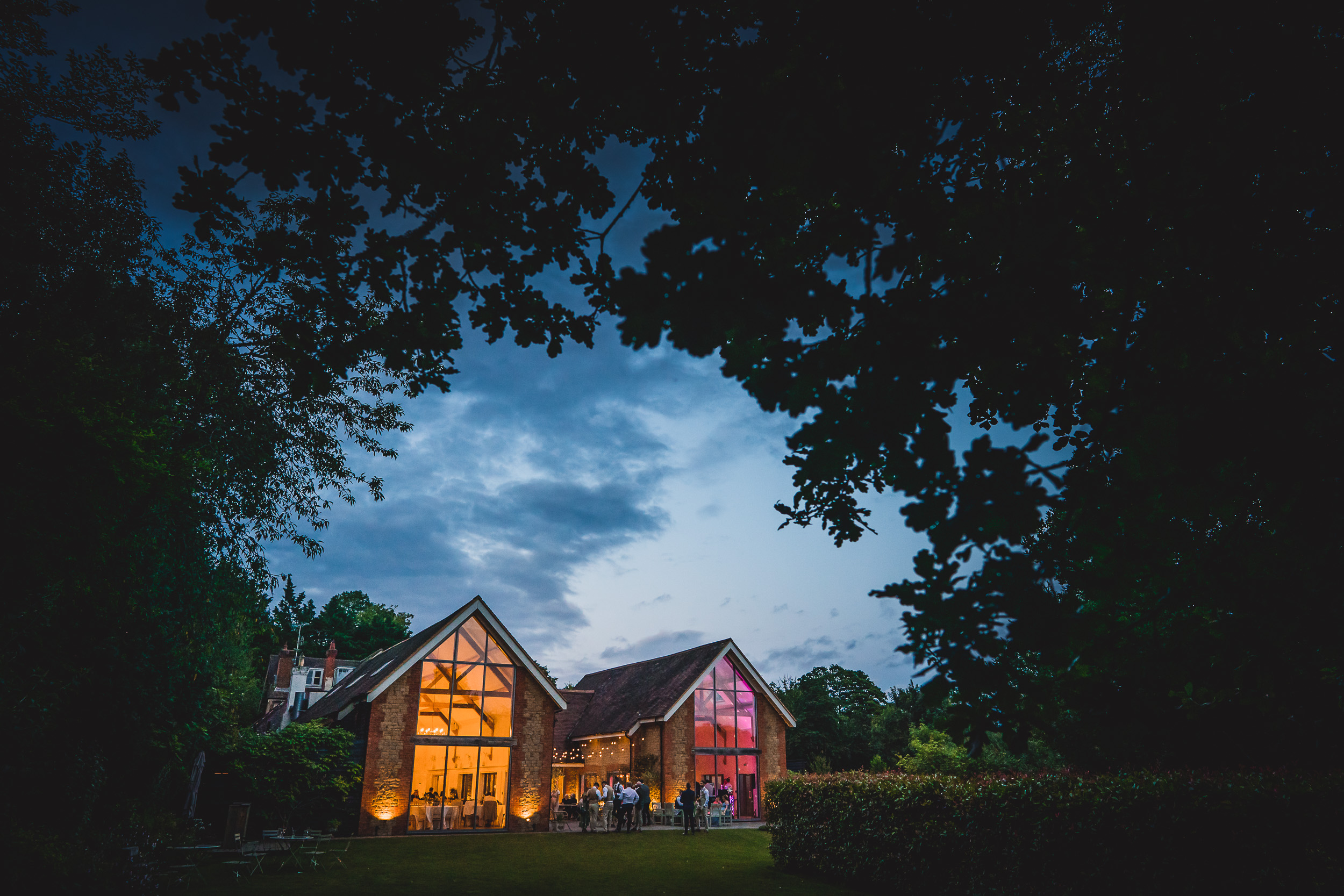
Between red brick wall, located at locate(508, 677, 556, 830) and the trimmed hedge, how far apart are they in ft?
45.8

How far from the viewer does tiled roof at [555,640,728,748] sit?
94.5 ft

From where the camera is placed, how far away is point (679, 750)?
2773 cm

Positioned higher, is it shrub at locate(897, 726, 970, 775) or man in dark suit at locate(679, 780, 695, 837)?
shrub at locate(897, 726, 970, 775)

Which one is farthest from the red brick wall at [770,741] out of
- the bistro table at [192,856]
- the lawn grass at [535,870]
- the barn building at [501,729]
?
the bistro table at [192,856]

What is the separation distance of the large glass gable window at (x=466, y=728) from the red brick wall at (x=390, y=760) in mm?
413

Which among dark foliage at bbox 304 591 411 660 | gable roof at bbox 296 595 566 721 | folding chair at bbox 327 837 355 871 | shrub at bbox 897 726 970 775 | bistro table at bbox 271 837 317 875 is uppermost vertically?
dark foliage at bbox 304 591 411 660

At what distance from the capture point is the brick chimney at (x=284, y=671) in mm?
42250

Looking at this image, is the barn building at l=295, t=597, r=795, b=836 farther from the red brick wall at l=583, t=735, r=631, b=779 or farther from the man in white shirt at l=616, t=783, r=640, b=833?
the man in white shirt at l=616, t=783, r=640, b=833

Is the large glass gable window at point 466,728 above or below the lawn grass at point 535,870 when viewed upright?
above

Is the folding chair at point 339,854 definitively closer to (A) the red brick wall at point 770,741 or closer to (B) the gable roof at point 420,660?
(B) the gable roof at point 420,660

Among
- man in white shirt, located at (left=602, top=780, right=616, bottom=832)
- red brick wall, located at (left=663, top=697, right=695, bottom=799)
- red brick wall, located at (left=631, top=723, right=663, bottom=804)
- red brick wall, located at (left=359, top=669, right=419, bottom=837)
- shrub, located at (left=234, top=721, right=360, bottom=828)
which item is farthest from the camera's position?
red brick wall, located at (left=663, top=697, right=695, bottom=799)

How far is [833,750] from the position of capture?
35.1m

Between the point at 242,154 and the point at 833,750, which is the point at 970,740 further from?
the point at 833,750

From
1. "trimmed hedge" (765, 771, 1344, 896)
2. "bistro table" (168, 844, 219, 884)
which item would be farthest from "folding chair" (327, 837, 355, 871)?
"trimmed hedge" (765, 771, 1344, 896)
